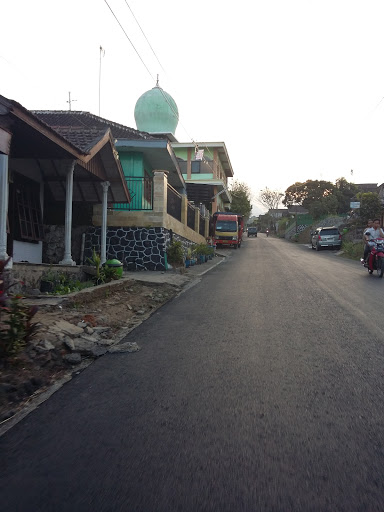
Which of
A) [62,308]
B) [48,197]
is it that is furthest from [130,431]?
[48,197]

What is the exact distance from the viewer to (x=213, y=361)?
14.9 feet

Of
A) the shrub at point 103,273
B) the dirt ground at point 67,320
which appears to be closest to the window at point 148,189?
the dirt ground at point 67,320

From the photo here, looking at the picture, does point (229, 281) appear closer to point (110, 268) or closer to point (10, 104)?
point (110, 268)

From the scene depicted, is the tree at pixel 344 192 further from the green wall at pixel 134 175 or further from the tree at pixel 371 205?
the green wall at pixel 134 175

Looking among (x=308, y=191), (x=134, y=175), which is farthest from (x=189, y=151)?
(x=308, y=191)

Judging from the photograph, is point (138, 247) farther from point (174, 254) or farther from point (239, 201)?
point (239, 201)

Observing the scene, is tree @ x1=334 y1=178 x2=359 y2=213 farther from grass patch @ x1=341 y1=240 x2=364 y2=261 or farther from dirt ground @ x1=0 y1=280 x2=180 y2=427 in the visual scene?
dirt ground @ x1=0 y1=280 x2=180 y2=427

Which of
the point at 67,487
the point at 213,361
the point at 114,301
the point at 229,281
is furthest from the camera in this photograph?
the point at 229,281

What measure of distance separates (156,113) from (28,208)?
58.4ft

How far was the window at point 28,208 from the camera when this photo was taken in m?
10.9

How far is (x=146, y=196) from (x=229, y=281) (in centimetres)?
550

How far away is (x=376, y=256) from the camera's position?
13.0m

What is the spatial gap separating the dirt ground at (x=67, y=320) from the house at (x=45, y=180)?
5.19ft

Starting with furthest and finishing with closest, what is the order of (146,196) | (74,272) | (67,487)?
(146,196) → (74,272) → (67,487)
